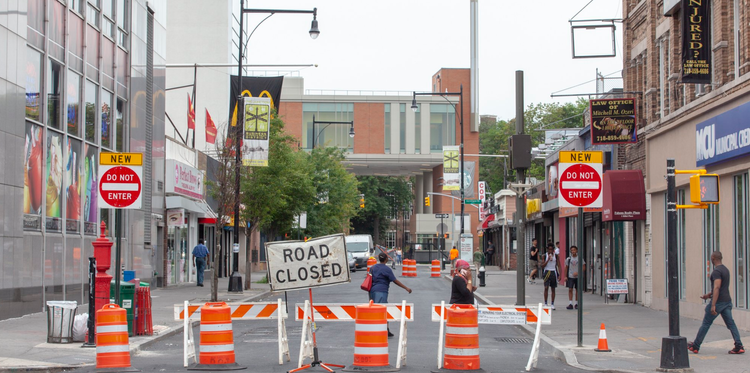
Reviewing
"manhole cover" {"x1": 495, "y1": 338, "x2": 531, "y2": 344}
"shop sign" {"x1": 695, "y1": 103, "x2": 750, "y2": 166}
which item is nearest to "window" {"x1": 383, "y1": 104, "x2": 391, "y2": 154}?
"shop sign" {"x1": 695, "y1": 103, "x2": 750, "y2": 166}

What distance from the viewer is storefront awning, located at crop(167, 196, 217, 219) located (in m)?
30.9

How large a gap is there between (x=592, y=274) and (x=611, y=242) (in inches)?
114

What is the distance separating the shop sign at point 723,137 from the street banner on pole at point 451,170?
2675 centimetres

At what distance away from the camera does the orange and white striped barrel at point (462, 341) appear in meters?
10.9

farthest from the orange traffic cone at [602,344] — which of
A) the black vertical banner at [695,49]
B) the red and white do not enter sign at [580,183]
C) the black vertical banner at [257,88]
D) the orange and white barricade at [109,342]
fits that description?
the black vertical banner at [257,88]

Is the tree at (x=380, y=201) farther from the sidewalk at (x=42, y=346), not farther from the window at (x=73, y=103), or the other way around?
the sidewalk at (x=42, y=346)

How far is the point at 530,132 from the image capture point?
8231 cm

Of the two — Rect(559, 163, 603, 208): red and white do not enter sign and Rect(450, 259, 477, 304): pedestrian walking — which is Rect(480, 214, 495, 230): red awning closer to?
Rect(559, 163, 603, 208): red and white do not enter sign

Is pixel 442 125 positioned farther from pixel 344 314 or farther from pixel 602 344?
pixel 344 314

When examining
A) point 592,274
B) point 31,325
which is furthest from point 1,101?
point 592,274

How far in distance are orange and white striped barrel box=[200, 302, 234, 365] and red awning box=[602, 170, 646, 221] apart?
49.0 feet

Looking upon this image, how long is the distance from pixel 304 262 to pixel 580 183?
5.22 metres

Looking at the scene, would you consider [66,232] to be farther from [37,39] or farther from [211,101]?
[211,101]

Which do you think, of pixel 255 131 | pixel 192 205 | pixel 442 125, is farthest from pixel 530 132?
pixel 255 131
